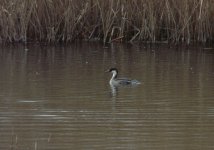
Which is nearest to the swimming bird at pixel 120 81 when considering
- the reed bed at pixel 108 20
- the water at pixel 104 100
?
the water at pixel 104 100

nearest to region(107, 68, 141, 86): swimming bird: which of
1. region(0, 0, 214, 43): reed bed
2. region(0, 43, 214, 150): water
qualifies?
region(0, 43, 214, 150): water

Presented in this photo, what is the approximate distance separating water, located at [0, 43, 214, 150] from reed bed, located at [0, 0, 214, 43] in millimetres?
586

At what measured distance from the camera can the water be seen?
805 cm

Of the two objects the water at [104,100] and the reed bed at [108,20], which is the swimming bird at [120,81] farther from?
the reed bed at [108,20]

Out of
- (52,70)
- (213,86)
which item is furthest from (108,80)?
(213,86)

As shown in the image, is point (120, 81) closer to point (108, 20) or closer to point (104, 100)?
point (104, 100)

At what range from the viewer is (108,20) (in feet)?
59.6

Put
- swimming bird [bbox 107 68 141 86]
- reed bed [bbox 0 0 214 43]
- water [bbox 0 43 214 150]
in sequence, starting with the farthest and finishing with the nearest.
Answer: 1. reed bed [bbox 0 0 214 43]
2. swimming bird [bbox 107 68 141 86]
3. water [bbox 0 43 214 150]

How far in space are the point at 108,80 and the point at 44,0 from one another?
4.97 metres

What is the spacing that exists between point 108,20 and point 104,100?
7490 millimetres

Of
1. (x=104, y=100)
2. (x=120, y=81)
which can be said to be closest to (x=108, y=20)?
(x=120, y=81)

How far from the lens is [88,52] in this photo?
17.0m

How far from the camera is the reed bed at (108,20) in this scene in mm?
17578

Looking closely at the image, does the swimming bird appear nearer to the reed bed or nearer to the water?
the water
